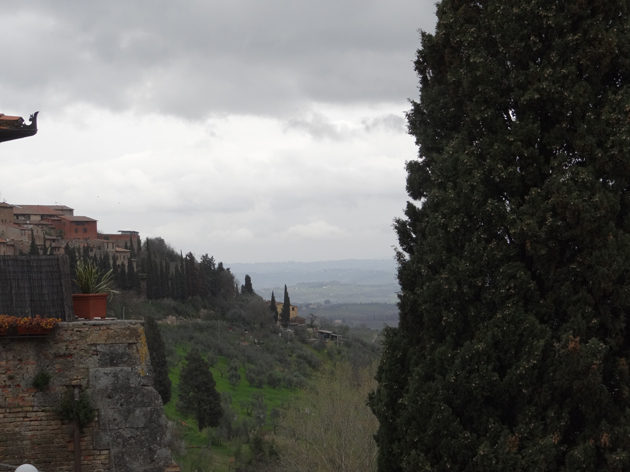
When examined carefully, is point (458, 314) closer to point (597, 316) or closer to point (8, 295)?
point (597, 316)

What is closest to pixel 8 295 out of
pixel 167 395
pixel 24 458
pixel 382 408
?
pixel 24 458

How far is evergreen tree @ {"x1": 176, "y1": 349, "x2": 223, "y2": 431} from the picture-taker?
114 ft

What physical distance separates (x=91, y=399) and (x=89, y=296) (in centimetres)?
108

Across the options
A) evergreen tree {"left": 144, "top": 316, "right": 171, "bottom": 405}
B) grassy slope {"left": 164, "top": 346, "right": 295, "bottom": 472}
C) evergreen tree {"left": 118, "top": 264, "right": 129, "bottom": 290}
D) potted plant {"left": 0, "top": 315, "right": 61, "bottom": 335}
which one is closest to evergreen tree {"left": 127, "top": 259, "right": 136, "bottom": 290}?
evergreen tree {"left": 118, "top": 264, "right": 129, "bottom": 290}

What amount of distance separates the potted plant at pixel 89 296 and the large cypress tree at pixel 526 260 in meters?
3.91

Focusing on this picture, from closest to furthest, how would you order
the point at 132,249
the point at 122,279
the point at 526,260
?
the point at 526,260
the point at 122,279
the point at 132,249

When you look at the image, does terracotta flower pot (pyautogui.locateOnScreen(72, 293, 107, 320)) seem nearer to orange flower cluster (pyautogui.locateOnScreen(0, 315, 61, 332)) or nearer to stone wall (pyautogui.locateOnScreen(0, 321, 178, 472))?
stone wall (pyautogui.locateOnScreen(0, 321, 178, 472))

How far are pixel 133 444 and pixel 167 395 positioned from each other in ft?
102

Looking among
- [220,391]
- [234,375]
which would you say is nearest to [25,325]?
[220,391]

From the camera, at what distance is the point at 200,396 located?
34.8 metres

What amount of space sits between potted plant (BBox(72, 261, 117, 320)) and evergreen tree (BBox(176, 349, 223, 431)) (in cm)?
2900

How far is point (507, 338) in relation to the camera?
7.58 metres

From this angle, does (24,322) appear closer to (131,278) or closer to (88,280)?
(88,280)

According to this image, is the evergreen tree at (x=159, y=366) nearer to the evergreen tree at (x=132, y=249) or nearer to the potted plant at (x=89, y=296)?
the potted plant at (x=89, y=296)
